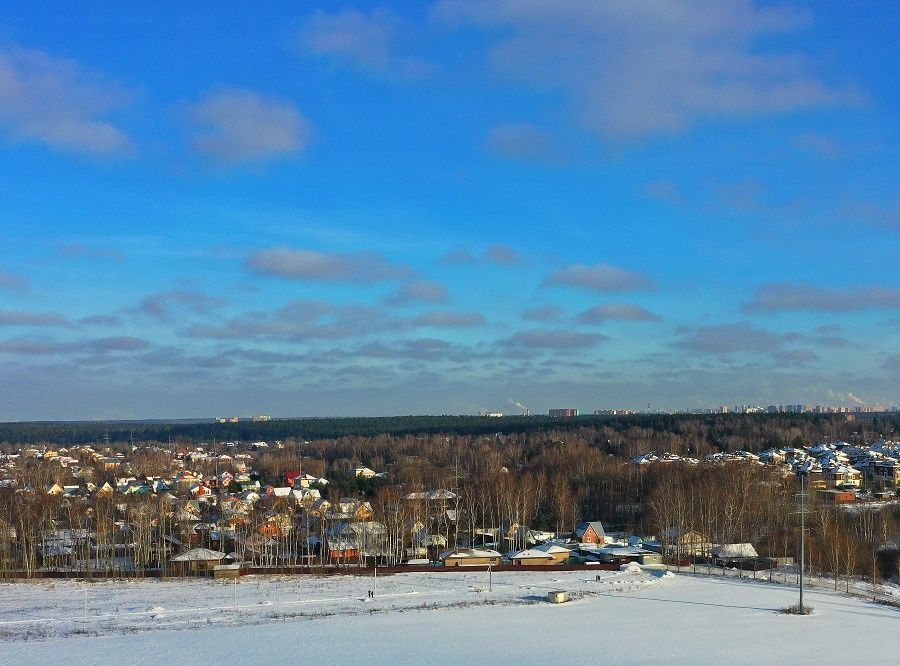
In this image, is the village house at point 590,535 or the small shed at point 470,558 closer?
the small shed at point 470,558

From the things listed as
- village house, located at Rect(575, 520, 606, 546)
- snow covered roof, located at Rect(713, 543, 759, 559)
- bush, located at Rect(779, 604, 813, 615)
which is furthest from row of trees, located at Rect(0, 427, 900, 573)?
bush, located at Rect(779, 604, 813, 615)

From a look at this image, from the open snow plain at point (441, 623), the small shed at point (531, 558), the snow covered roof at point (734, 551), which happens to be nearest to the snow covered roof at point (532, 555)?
the small shed at point (531, 558)

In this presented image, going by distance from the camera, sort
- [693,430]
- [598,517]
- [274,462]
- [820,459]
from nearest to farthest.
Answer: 1. [598,517]
2. [820,459]
3. [274,462]
4. [693,430]

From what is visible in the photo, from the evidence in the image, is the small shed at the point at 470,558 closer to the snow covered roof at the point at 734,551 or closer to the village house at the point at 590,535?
the village house at the point at 590,535

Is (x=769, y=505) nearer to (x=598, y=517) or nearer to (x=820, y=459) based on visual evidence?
(x=598, y=517)

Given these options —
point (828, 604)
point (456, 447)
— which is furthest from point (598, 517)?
point (456, 447)

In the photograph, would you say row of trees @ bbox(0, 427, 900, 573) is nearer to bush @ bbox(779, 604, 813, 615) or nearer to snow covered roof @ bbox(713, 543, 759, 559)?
snow covered roof @ bbox(713, 543, 759, 559)

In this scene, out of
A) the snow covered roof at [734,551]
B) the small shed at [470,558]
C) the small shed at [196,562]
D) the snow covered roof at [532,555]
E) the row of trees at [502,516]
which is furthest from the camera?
the row of trees at [502,516]

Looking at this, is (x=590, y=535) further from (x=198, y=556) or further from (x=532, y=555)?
(x=198, y=556)
